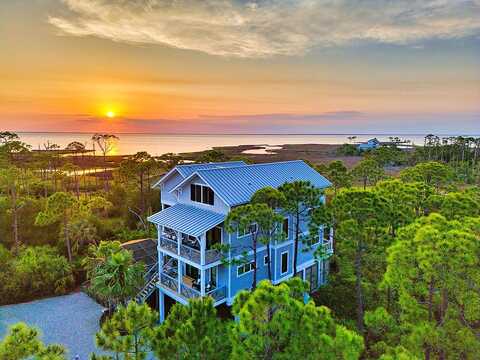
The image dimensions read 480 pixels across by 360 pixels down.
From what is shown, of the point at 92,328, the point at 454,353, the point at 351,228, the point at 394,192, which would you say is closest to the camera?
the point at 454,353

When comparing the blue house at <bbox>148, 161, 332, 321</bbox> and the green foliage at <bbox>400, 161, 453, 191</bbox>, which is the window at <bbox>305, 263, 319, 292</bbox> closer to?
the blue house at <bbox>148, 161, 332, 321</bbox>

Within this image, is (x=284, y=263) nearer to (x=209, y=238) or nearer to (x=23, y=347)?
(x=209, y=238)

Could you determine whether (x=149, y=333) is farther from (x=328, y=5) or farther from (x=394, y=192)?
(x=328, y=5)

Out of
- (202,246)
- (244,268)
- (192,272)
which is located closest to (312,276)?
(244,268)

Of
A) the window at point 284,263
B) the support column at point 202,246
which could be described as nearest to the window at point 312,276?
the window at point 284,263

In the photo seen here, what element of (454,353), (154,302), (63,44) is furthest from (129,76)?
(454,353)

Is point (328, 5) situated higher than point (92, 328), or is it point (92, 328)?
point (328, 5)
